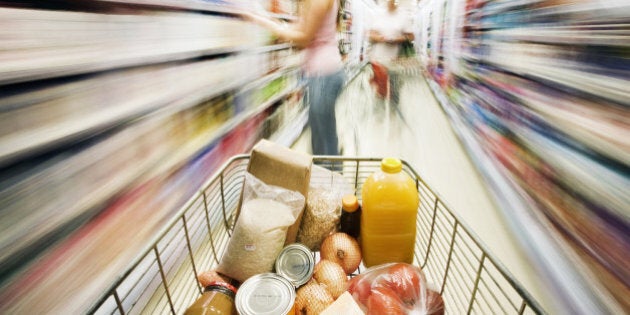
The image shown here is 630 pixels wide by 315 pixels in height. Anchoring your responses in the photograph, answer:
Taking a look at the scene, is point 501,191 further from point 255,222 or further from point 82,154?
point 82,154

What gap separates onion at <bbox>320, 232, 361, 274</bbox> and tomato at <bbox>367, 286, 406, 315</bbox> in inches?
6.8

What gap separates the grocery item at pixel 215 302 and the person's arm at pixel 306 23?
114 cm

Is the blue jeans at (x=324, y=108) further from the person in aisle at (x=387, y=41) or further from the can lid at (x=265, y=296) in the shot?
the person in aisle at (x=387, y=41)

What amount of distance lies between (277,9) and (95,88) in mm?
1917

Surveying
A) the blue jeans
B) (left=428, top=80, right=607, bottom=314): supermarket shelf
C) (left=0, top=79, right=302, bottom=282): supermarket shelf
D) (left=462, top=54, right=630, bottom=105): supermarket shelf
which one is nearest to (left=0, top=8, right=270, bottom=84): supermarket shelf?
(left=0, top=79, right=302, bottom=282): supermarket shelf

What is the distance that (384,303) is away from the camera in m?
0.66

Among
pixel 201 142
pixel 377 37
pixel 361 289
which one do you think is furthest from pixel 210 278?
pixel 377 37

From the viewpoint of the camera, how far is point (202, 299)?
661 millimetres

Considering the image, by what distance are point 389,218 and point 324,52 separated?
1.12m

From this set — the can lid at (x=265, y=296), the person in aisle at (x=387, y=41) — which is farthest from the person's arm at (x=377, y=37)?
the can lid at (x=265, y=296)

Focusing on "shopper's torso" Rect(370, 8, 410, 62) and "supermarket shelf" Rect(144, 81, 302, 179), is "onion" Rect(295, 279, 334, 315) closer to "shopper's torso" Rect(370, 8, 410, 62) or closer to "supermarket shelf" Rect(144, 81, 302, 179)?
"supermarket shelf" Rect(144, 81, 302, 179)

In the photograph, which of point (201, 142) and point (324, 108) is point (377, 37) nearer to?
point (324, 108)

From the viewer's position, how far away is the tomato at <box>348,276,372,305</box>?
73cm

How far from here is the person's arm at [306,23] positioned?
1452 millimetres
